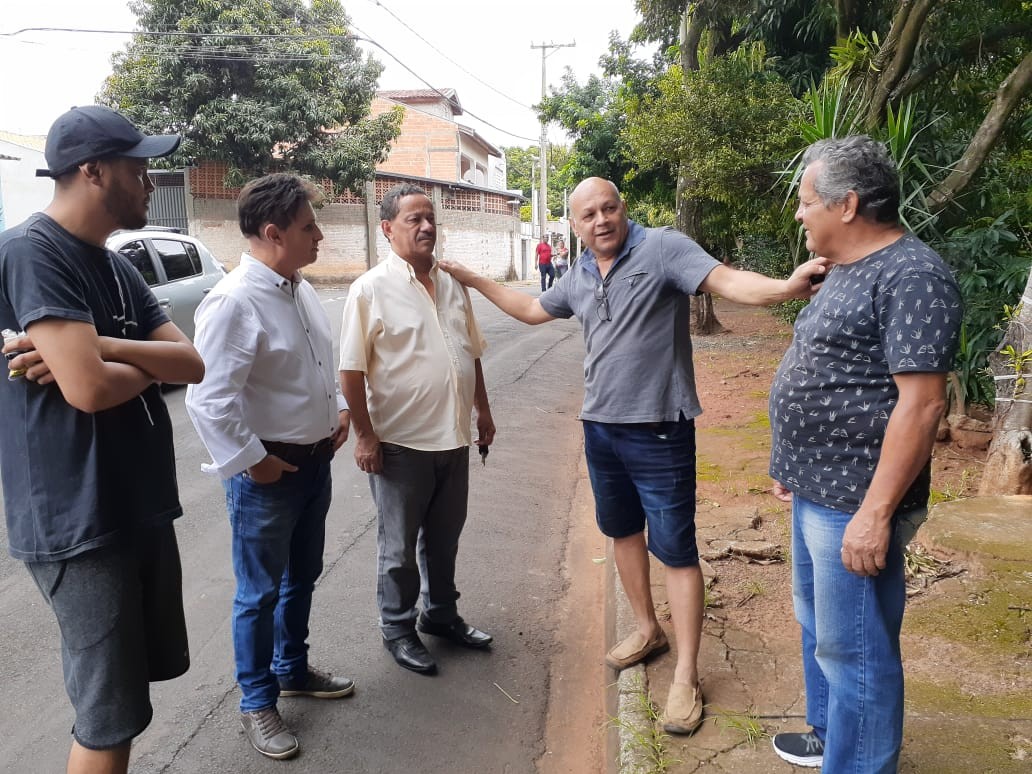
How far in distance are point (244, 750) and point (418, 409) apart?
4.58 feet

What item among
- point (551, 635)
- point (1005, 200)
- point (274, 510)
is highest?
point (1005, 200)

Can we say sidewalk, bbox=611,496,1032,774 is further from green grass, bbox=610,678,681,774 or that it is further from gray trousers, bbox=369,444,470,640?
gray trousers, bbox=369,444,470,640

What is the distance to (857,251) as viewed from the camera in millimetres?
2205

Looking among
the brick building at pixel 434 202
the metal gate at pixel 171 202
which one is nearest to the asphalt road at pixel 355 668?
the brick building at pixel 434 202

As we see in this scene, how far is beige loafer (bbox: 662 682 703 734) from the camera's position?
2.89m

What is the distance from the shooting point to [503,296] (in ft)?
12.1

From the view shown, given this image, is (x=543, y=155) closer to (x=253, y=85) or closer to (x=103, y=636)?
(x=253, y=85)

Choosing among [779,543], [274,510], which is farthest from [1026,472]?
[274,510]

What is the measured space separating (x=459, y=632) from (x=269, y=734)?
1027mm

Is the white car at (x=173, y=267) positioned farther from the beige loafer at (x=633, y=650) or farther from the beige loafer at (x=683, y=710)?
the beige loafer at (x=683, y=710)

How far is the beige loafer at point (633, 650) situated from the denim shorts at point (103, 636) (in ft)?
6.07

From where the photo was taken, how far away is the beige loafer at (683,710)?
2.89 meters

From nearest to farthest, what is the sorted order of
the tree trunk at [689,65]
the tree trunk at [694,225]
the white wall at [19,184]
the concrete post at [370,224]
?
the tree trunk at [694,225] → the tree trunk at [689,65] → the white wall at [19,184] → the concrete post at [370,224]

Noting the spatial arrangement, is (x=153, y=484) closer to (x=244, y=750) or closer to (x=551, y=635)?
(x=244, y=750)
